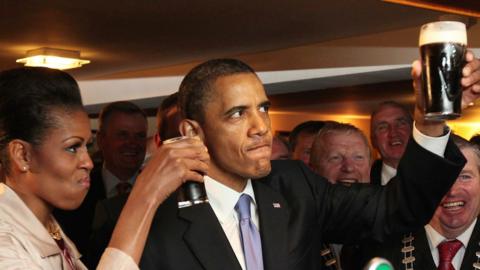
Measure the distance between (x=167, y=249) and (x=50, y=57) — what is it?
191 inches

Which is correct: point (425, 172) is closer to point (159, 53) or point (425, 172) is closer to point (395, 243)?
point (395, 243)

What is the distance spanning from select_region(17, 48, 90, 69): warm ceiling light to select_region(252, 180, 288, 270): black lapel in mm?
4569

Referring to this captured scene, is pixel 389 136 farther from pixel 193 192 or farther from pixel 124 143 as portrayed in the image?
pixel 193 192

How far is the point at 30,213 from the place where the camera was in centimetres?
206

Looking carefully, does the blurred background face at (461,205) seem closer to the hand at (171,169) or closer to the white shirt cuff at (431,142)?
the white shirt cuff at (431,142)

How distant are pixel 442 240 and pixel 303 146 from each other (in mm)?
2620

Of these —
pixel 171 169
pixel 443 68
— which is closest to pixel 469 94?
pixel 443 68

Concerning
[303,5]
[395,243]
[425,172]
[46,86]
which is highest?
[303,5]

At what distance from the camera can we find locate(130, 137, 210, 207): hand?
2066 mm

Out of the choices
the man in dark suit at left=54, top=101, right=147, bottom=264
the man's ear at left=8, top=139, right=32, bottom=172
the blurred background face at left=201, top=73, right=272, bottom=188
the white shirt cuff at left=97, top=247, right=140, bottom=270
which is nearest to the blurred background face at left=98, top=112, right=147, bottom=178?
the man in dark suit at left=54, top=101, right=147, bottom=264

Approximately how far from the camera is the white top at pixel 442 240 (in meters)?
2.94

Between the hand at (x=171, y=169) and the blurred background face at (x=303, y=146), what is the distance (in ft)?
11.2

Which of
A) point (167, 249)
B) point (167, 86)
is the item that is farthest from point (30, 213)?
point (167, 86)

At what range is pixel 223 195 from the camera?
2514 mm
